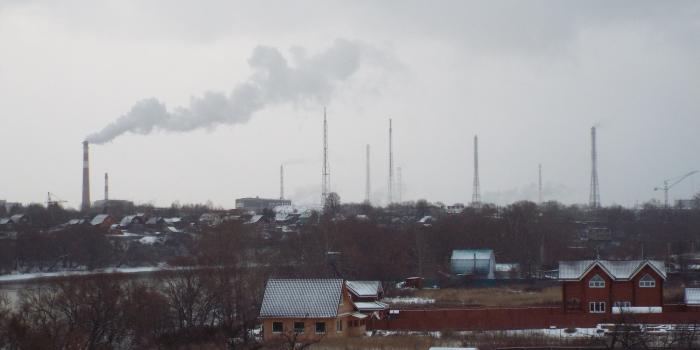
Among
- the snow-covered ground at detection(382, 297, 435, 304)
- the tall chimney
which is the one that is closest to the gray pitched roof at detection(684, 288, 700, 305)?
the snow-covered ground at detection(382, 297, 435, 304)

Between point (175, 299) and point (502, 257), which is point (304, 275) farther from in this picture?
point (502, 257)

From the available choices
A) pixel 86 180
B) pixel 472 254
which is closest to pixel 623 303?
pixel 472 254

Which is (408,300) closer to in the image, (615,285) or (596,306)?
(596,306)

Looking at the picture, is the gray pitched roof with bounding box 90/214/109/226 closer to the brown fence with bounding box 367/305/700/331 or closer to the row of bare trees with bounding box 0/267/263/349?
the row of bare trees with bounding box 0/267/263/349

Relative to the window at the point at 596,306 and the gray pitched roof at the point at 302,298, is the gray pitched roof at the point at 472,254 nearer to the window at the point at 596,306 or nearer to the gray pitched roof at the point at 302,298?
the window at the point at 596,306

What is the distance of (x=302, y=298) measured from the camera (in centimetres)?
2814

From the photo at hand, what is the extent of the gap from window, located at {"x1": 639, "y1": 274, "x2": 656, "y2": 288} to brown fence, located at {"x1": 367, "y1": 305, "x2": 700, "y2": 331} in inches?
113

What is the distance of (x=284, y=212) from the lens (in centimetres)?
10412

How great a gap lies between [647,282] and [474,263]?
810 inches

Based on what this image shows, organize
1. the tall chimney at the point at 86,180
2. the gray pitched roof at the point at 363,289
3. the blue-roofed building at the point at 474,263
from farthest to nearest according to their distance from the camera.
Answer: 1. the tall chimney at the point at 86,180
2. the blue-roofed building at the point at 474,263
3. the gray pitched roof at the point at 363,289

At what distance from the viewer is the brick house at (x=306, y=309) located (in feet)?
90.6

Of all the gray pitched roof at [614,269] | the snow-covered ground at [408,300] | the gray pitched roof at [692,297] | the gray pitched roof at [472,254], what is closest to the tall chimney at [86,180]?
the gray pitched roof at [472,254]

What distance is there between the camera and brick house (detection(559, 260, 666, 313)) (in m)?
32.7

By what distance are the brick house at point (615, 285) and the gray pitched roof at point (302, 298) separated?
8886 mm
